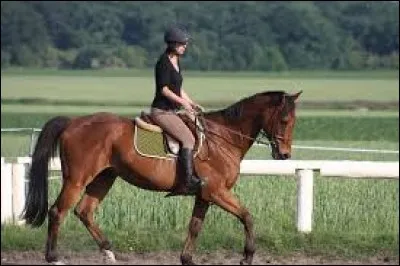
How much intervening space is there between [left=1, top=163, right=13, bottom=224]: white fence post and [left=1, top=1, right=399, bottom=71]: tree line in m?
99.7

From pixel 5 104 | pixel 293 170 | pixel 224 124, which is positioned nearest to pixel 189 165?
pixel 224 124

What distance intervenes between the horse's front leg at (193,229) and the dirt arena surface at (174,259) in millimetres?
215

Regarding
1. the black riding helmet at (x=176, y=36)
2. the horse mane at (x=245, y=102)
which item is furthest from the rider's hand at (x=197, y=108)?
the black riding helmet at (x=176, y=36)

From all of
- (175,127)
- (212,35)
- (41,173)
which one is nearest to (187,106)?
(175,127)

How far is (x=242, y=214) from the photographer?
36.3 ft

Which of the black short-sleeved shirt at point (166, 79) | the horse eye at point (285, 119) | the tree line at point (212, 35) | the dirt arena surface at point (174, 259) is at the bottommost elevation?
the dirt arena surface at point (174, 259)

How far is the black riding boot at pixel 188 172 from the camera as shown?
36.8 ft

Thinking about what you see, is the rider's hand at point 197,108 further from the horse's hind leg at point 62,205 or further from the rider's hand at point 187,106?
the horse's hind leg at point 62,205

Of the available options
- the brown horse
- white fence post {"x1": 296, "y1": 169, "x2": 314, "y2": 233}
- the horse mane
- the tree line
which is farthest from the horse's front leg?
the tree line

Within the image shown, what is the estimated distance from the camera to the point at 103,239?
11.3m

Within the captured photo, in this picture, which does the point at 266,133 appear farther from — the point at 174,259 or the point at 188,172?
the point at 174,259

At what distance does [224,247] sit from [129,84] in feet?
258

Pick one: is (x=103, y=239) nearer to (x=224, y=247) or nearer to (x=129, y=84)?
(x=224, y=247)

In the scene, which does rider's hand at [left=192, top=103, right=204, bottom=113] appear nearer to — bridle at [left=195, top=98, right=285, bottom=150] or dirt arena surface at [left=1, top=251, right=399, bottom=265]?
bridle at [left=195, top=98, right=285, bottom=150]
